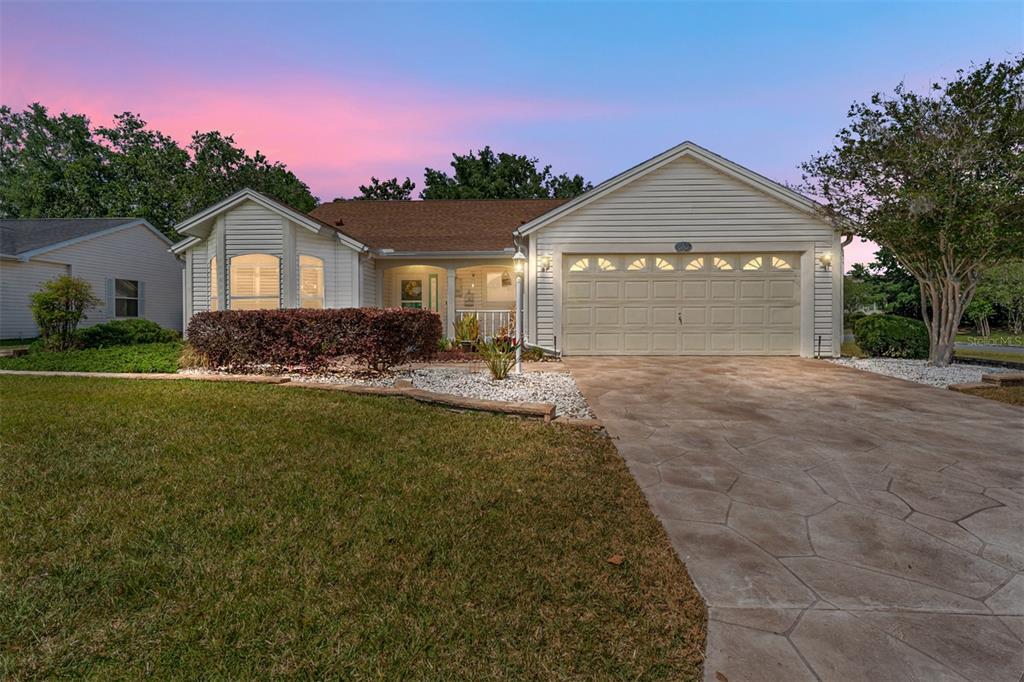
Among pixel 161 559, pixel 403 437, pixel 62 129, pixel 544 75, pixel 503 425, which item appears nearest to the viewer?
pixel 161 559

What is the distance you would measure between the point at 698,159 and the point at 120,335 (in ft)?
50.5

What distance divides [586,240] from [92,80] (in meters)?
12.5

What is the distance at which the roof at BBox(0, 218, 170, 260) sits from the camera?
1457 cm

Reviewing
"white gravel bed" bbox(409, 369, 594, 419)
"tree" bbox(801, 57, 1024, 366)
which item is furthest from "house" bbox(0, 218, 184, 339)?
"tree" bbox(801, 57, 1024, 366)

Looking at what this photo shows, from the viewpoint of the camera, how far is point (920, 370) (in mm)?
8500

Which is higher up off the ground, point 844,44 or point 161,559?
point 844,44

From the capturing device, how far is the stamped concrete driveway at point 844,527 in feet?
5.72

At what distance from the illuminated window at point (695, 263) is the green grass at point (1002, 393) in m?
5.28

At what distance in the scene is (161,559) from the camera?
7.41ft

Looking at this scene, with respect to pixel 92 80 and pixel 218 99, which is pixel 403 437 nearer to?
pixel 218 99

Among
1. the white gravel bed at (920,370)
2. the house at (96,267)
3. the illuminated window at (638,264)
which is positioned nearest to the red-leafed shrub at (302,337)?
the illuminated window at (638,264)

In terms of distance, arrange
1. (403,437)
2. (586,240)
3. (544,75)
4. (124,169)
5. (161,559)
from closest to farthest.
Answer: (161,559)
(403,437)
(586,240)
(544,75)
(124,169)

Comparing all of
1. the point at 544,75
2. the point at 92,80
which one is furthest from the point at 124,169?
the point at 544,75

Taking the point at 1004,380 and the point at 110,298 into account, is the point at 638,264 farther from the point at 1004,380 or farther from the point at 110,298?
the point at 110,298
